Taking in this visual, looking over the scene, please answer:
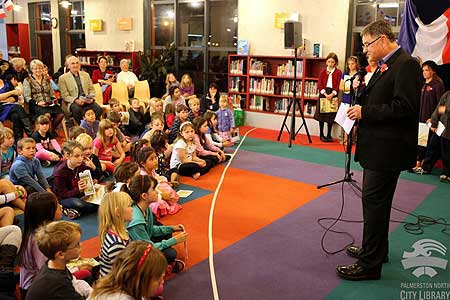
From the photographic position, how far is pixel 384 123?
120 inches

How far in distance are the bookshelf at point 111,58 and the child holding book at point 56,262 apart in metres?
9.51

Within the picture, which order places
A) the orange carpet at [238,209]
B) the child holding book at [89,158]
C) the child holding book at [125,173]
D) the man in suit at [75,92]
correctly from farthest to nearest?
1. the man in suit at [75,92]
2. the child holding book at [89,158]
3. the orange carpet at [238,209]
4. the child holding book at [125,173]

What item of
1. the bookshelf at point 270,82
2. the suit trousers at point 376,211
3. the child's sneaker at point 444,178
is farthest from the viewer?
the bookshelf at point 270,82

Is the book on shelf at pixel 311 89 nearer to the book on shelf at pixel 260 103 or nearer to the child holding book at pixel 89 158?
the book on shelf at pixel 260 103

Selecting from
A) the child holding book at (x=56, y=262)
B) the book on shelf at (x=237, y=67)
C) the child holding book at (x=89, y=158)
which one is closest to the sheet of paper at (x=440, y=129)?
the child holding book at (x=89, y=158)

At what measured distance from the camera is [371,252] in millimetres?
3260

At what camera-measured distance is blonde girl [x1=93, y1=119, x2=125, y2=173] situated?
589 cm

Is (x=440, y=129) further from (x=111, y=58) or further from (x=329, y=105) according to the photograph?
(x=111, y=58)

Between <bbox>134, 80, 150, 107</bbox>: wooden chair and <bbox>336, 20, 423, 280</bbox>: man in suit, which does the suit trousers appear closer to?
<bbox>336, 20, 423, 280</bbox>: man in suit

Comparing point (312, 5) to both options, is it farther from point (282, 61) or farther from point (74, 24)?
point (74, 24)

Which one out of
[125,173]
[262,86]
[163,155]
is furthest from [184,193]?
[262,86]

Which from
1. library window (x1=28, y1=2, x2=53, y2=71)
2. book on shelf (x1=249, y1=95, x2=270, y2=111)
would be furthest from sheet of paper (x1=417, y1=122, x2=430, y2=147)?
library window (x1=28, y1=2, x2=53, y2=71)

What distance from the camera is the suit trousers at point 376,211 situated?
3.12m

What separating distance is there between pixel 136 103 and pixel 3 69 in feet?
8.86
